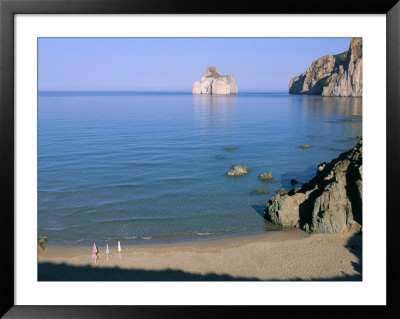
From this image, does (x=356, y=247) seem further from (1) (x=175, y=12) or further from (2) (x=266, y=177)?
(2) (x=266, y=177)

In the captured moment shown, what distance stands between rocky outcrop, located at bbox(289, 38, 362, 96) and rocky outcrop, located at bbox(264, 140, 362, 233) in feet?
205

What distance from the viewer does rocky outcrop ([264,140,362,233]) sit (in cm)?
1381

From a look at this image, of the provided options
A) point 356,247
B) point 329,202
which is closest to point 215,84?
point 329,202

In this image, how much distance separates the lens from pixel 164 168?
29.7m

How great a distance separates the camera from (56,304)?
7.32 meters

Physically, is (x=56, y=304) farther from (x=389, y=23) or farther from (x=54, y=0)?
(x=389, y=23)

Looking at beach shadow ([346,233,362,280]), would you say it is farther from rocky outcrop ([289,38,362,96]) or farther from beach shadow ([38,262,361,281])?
rocky outcrop ([289,38,362,96])

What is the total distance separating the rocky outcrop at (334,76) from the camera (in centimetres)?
7681

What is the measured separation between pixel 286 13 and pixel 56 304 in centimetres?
599

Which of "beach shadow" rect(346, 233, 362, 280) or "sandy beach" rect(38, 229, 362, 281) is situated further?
"sandy beach" rect(38, 229, 362, 281)

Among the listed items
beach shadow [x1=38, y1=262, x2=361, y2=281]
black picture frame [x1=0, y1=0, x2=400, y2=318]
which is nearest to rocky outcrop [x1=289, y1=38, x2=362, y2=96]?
beach shadow [x1=38, y1=262, x2=361, y2=281]

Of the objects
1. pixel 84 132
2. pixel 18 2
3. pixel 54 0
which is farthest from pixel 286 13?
pixel 84 132

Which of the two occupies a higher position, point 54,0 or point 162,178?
point 54,0

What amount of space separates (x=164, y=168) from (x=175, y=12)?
890 inches
